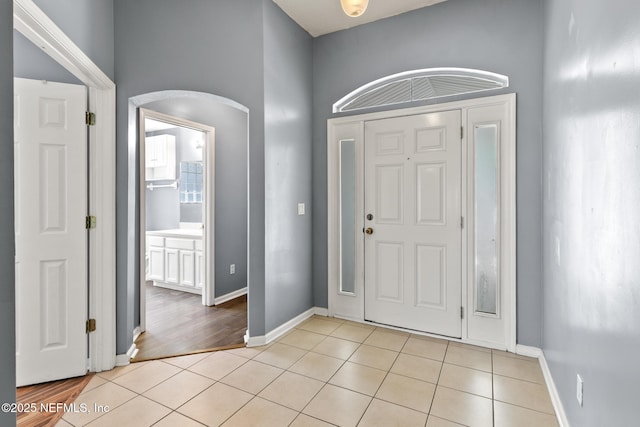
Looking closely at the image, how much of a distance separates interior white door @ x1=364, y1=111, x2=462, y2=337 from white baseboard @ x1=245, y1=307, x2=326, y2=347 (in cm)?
65

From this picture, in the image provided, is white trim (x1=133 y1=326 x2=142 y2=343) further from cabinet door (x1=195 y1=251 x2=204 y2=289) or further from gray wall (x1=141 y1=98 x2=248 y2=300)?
cabinet door (x1=195 y1=251 x2=204 y2=289)

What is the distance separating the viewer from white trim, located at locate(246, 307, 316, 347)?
2.74 m

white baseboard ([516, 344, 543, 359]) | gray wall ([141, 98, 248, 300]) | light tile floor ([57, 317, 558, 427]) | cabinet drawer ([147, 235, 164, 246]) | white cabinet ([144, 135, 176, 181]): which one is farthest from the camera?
white cabinet ([144, 135, 176, 181])

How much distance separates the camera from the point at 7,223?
3.34 ft

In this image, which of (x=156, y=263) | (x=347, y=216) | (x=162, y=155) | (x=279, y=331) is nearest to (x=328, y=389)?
(x=279, y=331)

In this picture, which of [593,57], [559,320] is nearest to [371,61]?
[593,57]

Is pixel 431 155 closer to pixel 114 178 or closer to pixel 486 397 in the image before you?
pixel 486 397

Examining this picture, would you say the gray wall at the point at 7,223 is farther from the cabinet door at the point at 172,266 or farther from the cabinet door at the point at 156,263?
the cabinet door at the point at 156,263

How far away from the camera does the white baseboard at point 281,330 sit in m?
2.74

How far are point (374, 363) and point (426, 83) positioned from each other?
256 cm

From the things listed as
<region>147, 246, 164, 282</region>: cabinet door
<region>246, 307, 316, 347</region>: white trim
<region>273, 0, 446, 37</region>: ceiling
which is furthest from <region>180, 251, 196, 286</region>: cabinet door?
<region>273, 0, 446, 37</region>: ceiling

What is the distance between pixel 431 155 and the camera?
2.90 meters

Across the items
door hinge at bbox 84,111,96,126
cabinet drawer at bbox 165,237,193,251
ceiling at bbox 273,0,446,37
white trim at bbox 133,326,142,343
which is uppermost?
ceiling at bbox 273,0,446,37

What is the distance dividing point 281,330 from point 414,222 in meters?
1.66
